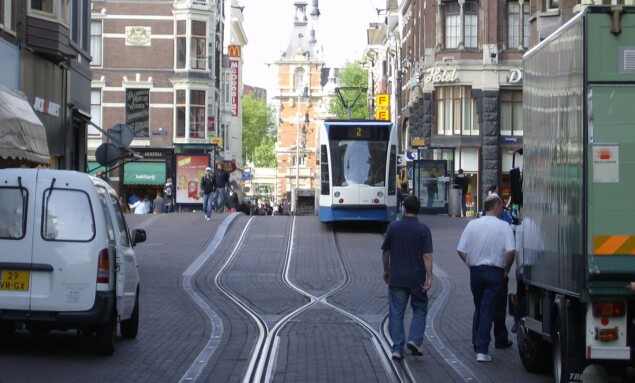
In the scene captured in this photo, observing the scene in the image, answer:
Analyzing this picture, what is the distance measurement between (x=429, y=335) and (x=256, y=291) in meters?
7.26

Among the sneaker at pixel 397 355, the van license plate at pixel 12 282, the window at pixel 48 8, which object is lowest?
the sneaker at pixel 397 355

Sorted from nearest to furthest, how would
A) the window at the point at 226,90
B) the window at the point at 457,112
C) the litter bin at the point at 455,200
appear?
the litter bin at the point at 455,200 → the window at the point at 457,112 → the window at the point at 226,90

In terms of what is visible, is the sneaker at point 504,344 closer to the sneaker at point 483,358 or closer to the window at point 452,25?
the sneaker at point 483,358

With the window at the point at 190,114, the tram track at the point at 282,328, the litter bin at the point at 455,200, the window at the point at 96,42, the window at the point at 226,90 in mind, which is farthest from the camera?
the window at the point at 226,90

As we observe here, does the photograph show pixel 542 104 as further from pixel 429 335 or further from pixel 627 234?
pixel 429 335

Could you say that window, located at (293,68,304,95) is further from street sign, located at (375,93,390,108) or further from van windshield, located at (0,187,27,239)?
van windshield, located at (0,187,27,239)

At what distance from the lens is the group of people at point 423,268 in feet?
42.4

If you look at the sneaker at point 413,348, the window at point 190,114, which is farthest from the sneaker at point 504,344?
the window at point 190,114

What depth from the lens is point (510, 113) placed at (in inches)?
2210

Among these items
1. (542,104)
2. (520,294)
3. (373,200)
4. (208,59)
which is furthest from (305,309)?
(208,59)

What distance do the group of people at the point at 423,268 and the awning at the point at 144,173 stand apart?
165ft

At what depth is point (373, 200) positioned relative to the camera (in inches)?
1345

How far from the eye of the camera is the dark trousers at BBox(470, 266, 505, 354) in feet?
42.8

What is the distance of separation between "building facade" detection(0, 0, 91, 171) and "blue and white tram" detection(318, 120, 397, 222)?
7.01 metres
